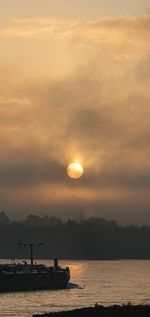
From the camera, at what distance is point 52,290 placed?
153 metres

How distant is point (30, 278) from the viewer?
154 metres

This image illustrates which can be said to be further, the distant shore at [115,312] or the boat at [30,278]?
the boat at [30,278]

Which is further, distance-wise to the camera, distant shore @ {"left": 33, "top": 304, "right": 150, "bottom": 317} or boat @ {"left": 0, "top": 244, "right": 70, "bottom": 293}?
boat @ {"left": 0, "top": 244, "right": 70, "bottom": 293}

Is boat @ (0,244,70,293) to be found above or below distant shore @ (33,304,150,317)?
above

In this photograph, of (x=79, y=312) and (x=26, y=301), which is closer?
(x=79, y=312)

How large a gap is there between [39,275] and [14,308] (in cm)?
4546

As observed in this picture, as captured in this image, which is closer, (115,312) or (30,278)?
(115,312)

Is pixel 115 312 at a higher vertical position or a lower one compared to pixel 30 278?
lower

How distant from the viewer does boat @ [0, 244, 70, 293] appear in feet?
492

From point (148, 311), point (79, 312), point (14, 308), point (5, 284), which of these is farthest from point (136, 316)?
point (5, 284)

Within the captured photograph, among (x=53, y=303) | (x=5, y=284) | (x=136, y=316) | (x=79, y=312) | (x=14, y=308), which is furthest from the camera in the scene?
(x=5, y=284)

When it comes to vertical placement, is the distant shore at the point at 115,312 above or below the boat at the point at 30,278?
below

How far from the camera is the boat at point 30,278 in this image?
15000 cm

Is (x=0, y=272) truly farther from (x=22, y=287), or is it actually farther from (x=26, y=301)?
(x=26, y=301)
